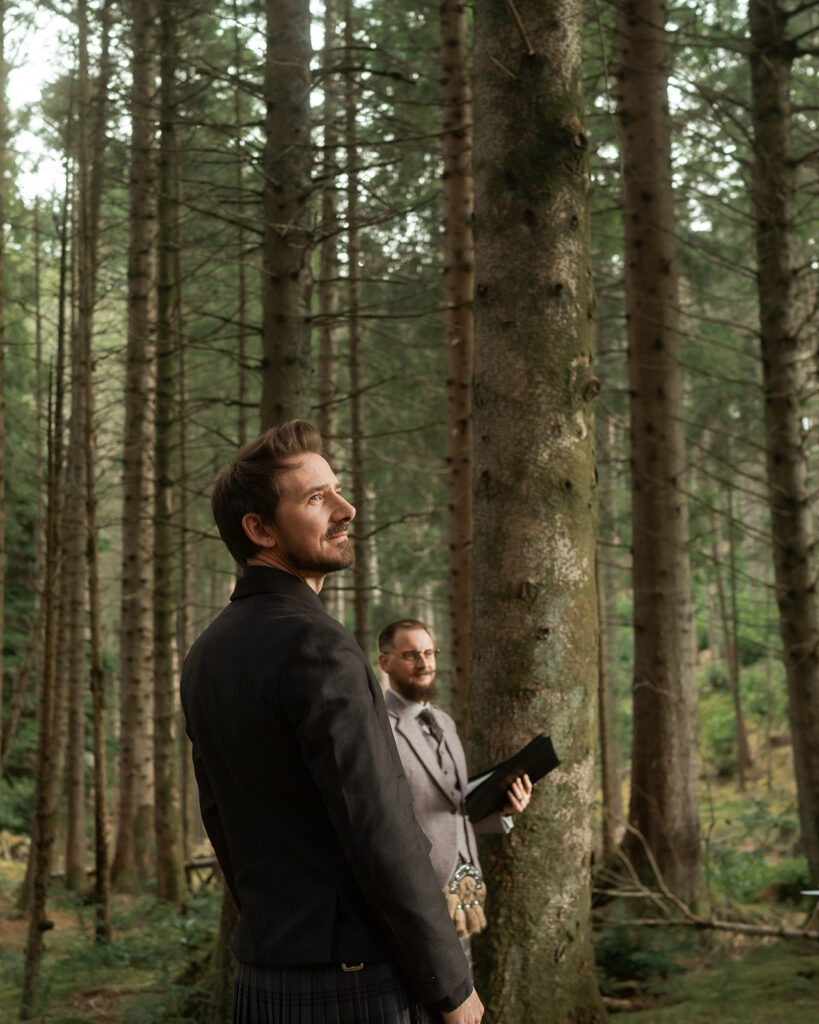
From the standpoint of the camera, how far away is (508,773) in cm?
388

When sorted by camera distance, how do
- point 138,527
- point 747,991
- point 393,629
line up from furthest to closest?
point 138,527 → point 747,991 → point 393,629

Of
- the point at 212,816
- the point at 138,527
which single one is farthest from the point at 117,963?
the point at 212,816

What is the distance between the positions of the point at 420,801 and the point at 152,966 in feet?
17.3

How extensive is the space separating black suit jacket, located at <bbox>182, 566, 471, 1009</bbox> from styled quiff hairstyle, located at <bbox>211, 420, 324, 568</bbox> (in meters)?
0.24

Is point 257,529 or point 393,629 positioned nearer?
point 257,529

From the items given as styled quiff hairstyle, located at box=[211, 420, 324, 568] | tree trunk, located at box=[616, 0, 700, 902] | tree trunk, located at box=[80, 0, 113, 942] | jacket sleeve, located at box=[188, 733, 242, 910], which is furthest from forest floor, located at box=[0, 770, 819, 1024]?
styled quiff hairstyle, located at box=[211, 420, 324, 568]

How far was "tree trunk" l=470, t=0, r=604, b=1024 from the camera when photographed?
4.56m

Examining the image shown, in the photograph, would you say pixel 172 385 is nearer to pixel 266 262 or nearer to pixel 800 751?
pixel 266 262

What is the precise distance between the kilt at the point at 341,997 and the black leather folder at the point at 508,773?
5.05 feet

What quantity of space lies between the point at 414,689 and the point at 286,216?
3.56 meters

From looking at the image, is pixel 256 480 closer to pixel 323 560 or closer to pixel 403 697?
pixel 323 560

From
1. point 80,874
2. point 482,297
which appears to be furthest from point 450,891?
point 80,874

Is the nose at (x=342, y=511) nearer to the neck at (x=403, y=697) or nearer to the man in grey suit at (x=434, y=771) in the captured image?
the man in grey suit at (x=434, y=771)

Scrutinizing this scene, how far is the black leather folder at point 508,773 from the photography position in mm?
3771
